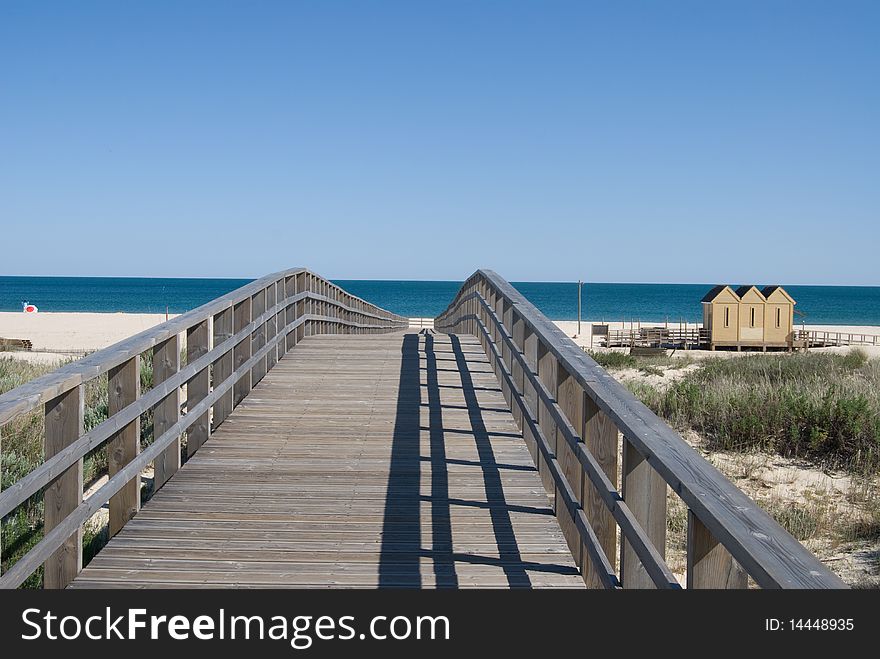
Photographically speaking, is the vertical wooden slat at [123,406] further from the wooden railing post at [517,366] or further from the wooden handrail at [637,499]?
the wooden railing post at [517,366]

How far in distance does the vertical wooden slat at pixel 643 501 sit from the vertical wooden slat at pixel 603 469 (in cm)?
45

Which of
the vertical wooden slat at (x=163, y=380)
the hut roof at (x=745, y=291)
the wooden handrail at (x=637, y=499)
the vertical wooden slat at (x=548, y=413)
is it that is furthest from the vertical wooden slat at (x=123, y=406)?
the hut roof at (x=745, y=291)

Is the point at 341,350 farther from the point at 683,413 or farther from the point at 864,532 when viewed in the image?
the point at 864,532

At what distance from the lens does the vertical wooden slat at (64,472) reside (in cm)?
375

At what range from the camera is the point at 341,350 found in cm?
Answer: 1123

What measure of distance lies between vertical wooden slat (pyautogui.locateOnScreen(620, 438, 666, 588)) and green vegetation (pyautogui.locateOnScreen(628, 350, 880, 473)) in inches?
294

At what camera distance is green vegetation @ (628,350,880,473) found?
9.98 metres

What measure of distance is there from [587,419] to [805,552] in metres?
2.02

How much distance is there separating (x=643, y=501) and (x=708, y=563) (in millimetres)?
752

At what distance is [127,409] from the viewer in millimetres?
4508

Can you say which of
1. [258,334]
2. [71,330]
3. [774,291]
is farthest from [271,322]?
[71,330]

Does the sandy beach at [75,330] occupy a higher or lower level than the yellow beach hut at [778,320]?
lower
